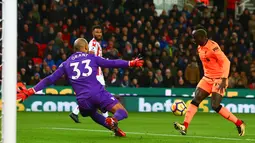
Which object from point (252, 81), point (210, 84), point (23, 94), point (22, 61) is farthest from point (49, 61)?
point (23, 94)

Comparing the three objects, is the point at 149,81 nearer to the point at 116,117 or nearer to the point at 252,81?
the point at 252,81

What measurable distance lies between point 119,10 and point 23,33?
168 inches

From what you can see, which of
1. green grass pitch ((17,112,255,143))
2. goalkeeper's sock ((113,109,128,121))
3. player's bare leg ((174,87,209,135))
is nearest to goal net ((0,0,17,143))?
green grass pitch ((17,112,255,143))

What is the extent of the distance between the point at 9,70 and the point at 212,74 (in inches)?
287

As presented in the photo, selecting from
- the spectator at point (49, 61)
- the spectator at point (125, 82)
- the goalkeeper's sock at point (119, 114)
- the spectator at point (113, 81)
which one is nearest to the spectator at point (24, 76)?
the spectator at point (49, 61)

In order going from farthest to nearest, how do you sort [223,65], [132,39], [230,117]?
[132,39], [230,117], [223,65]

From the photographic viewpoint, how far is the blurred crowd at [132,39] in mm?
24797

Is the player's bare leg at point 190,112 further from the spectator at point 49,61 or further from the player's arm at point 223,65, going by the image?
the spectator at point 49,61

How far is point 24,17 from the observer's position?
85.0 ft

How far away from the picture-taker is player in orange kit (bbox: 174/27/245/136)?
44.3ft

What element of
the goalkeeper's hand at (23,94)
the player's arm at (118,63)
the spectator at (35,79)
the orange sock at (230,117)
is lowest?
the orange sock at (230,117)

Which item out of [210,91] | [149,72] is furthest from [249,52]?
[210,91]

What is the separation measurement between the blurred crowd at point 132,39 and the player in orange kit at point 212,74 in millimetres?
10760

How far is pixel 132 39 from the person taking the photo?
87.4 ft
